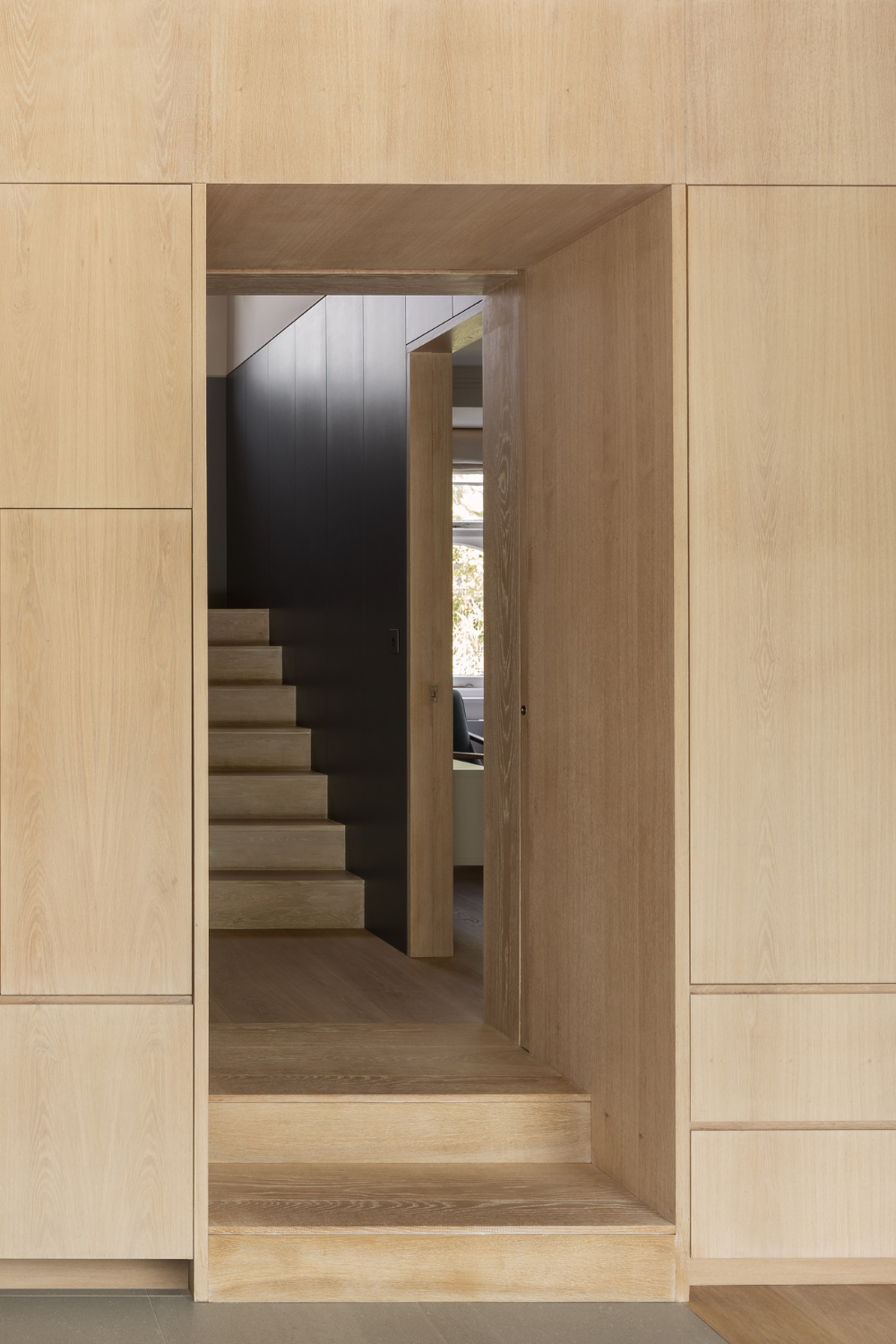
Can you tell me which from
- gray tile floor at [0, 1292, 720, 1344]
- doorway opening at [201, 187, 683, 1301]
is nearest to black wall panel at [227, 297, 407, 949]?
doorway opening at [201, 187, 683, 1301]

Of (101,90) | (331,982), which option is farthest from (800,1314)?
(101,90)

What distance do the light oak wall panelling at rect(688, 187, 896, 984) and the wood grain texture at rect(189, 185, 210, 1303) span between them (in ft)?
3.64

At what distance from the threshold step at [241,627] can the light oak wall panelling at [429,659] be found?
2397 millimetres

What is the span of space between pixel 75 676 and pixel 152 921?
0.58 meters

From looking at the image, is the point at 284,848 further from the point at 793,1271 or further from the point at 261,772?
the point at 793,1271

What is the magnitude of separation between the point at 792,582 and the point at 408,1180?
1.71 metres

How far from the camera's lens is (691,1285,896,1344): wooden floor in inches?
112

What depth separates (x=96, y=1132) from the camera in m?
3.03

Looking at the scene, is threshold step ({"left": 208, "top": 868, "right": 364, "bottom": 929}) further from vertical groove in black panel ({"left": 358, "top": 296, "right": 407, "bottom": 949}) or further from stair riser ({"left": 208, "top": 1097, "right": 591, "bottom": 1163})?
stair riser ({"left": 208, "top": 1097, "right": 591, "bottom": 1163})

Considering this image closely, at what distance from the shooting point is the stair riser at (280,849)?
6133 millimetres

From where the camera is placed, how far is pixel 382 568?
569 centimetres

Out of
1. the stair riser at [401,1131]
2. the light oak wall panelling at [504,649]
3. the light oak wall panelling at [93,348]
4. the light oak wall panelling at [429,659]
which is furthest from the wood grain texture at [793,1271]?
the light oak wall panelling at [429,659]

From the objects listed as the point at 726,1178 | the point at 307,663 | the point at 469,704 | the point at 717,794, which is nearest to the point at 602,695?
the point at 717,794

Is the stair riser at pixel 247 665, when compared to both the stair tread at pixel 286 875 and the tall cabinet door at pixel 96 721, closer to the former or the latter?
the stair tread at pixel 286 875
